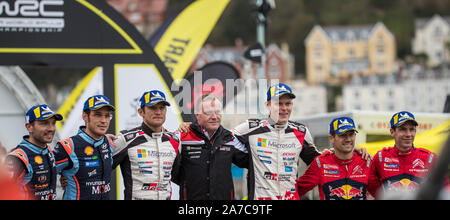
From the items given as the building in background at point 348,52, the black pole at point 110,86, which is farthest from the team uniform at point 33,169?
the building in background at point 348,52

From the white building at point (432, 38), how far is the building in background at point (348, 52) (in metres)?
4.96

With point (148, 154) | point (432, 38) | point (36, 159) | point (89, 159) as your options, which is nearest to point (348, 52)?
point (432, 38)

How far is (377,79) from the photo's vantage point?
8456 cm

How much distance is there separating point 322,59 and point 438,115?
9126cm

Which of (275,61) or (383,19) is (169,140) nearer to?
(275,61)

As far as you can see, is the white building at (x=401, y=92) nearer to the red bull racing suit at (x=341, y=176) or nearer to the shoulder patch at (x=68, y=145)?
the red bull racing suit at (x=341, y=176)

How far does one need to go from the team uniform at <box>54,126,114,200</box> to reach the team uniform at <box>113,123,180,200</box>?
0.60 ft

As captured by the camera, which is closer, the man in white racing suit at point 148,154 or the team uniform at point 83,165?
the team uniform at point 83,165

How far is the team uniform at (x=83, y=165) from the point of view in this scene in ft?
15.3

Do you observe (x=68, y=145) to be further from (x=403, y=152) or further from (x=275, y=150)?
(x=403, y=152)

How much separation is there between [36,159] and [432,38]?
337 feet

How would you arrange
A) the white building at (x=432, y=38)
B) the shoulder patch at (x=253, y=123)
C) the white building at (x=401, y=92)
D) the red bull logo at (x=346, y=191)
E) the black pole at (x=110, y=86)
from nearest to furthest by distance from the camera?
the red bull logo at (x=346, y=191), the shoulder patch at (x=253, y=123), the black pole at (x=110, y=86), the white building at (x=401, y=92), the white building at (x=432, y=38)

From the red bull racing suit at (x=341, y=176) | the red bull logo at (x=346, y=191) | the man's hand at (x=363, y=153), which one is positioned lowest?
the red bull logo at (x=346, y=191)
